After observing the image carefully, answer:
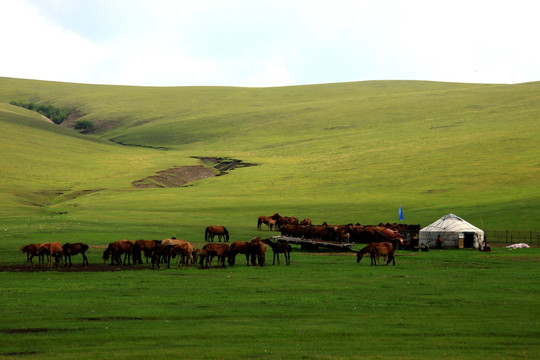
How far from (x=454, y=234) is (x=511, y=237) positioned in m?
4.28

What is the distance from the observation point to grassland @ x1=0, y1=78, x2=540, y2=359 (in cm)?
1603

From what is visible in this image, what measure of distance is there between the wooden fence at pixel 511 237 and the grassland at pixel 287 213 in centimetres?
331

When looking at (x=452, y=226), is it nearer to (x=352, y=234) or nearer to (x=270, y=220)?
(x=352, y=234)

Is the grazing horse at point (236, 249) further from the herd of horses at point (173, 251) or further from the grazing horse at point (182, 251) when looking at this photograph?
the grazing horse at point (182, 251)

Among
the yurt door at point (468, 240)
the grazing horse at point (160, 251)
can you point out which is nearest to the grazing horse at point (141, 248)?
the grazing horse at point (160, 251)

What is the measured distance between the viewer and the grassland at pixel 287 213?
16031 millimetres

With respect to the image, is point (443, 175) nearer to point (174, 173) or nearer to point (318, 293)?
point (174, 173)

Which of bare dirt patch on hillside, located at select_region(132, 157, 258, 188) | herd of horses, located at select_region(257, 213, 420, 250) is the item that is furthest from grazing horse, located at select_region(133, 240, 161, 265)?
bare dirt patch on hillside, located at select_region(132, 157, 258, 188)

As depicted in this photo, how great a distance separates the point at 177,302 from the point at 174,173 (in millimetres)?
87726

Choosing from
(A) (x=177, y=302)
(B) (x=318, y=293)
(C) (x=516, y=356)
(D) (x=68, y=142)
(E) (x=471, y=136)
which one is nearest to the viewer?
(C) (x=516, y=356)

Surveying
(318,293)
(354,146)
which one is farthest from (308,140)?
(318,293)

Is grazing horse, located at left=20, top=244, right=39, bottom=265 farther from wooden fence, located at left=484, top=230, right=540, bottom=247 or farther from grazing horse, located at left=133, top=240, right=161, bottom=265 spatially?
wooden fence, located at left=484, top=230, right=540, bottom=247

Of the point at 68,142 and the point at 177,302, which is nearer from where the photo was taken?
the point at 177,302

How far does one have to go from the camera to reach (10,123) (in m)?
141
